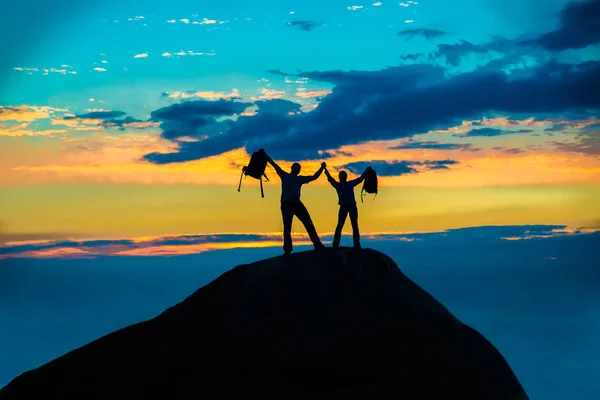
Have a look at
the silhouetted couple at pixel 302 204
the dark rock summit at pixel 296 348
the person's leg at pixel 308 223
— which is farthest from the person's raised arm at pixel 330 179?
the dark rock summit at pixel 296 348

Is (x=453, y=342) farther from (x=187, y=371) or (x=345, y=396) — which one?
(x=187, y=371)

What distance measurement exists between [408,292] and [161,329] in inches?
228

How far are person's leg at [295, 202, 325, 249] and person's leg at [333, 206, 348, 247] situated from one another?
0.41 metres

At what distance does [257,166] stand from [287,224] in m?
1.66

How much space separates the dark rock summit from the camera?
16438mm

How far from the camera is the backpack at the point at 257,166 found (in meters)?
20.8

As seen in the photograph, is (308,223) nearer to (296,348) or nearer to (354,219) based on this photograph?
(354,219)

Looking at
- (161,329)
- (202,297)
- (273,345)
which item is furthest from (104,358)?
(273,345)

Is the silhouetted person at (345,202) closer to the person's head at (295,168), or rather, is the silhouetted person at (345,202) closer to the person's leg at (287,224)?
the person's head at (295,168)

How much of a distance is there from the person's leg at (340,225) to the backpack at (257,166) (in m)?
2.11

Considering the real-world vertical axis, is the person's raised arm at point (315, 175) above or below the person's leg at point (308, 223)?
above

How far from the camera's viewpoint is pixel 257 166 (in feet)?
68.5

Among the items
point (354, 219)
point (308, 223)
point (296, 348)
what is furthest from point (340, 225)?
point (296, 348)

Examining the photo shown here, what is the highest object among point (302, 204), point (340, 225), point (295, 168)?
point (295, 168)
